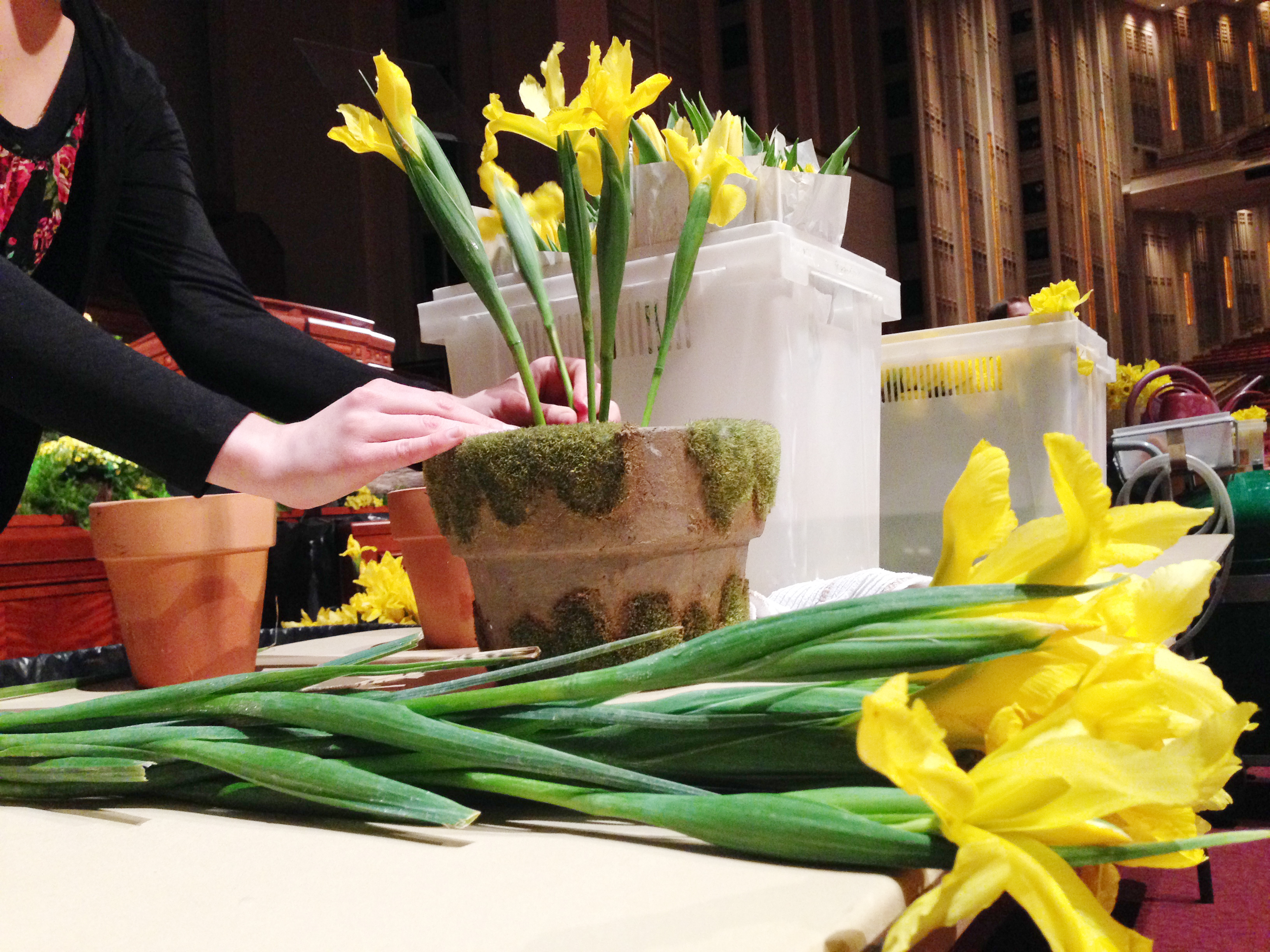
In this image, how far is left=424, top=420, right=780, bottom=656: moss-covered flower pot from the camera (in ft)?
1.34

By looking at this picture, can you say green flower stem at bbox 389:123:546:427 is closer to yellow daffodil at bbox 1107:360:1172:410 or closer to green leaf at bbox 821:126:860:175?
green leaf at bbox 821:126:860:175

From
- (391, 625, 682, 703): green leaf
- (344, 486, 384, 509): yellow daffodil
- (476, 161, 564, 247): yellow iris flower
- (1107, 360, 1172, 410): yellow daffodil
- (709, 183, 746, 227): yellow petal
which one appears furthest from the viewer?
(1107, 360, 1172, 410): yellow daffodil

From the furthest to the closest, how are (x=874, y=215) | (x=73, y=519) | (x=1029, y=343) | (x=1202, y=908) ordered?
(x=874, y=215), (x=73, y=519), (x=1202, y=908), (x=1029, y=343)

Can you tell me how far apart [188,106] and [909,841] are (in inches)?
199

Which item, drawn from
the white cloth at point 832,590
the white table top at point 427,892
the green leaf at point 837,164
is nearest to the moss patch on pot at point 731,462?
the white cloth at point 832,590

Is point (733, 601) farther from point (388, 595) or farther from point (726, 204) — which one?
point (388, 595)

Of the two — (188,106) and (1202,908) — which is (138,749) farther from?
(188,106)

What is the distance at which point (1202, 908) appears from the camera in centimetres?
156

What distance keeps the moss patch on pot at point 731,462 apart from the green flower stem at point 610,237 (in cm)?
6

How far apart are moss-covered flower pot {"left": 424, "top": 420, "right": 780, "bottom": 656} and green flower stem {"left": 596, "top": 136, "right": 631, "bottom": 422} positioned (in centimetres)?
6

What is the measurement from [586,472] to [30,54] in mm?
540

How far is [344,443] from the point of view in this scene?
0.44 meters

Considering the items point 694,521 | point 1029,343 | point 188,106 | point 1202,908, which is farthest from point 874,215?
point 694,521

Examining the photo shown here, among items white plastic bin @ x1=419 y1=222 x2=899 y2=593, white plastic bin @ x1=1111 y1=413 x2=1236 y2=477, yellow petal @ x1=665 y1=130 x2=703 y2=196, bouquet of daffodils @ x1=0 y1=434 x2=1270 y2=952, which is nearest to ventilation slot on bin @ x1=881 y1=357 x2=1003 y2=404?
white plastic bin @ x1=419 y1=222 x2=899 y2=593
